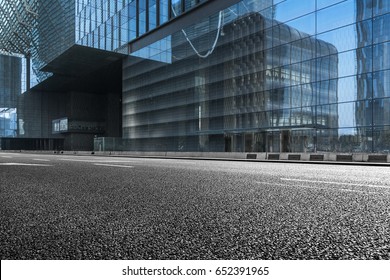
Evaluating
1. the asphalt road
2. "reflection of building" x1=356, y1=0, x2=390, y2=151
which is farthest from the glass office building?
the asphalt road

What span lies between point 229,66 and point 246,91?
4633 mm

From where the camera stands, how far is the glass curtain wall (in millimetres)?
29203

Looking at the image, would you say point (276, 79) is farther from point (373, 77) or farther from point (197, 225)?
point (197, 225)

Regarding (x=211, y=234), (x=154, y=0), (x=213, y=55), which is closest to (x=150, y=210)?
(x=211, y=234)

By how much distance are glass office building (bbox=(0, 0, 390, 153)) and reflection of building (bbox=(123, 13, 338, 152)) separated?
121 millimetres

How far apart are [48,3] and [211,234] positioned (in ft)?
240

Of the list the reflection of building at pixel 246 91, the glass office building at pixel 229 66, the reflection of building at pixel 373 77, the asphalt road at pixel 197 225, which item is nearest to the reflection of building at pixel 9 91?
the glass office building at pixel 229 66

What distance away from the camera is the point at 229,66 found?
4247 cm

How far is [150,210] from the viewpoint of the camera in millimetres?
3695

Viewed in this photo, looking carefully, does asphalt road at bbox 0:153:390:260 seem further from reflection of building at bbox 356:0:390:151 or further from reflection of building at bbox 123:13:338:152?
reflection of building at bbox 123:13:338:152

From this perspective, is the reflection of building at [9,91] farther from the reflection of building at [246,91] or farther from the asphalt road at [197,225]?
the asphalt road at [197,225]

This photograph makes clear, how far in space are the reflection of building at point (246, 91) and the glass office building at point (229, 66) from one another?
12 centimetres

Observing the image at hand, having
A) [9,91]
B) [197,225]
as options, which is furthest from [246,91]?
[9,91]

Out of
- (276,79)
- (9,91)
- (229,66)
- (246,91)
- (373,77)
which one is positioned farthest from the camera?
(9,91)
